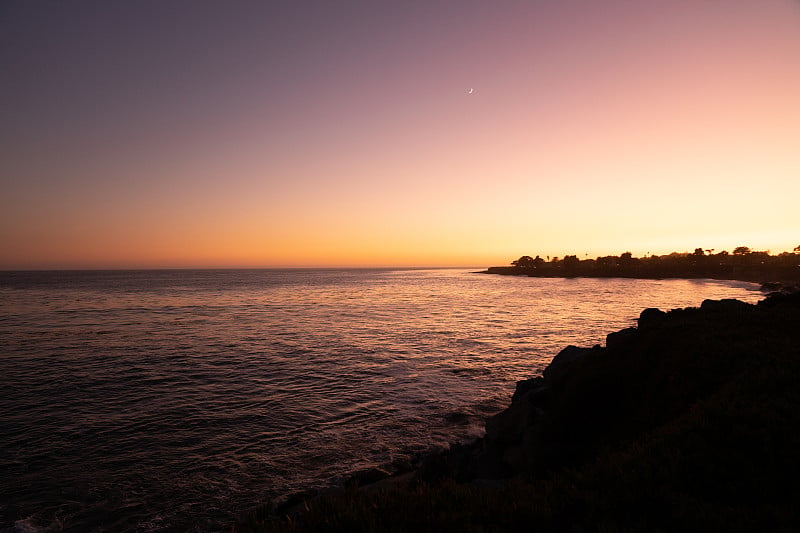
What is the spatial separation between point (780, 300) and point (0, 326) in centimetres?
6984

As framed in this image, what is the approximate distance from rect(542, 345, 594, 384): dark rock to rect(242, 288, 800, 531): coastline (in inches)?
5.1

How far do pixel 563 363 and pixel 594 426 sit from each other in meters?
5.81

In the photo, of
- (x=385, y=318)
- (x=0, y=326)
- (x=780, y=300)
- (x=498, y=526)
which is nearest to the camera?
(x=498, y=526)

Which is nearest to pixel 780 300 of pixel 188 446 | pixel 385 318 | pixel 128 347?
pixel 188 446

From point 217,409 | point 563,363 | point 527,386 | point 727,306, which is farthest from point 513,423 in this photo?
point 727,306

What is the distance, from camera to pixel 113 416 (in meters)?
17.6

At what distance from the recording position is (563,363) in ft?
56.9

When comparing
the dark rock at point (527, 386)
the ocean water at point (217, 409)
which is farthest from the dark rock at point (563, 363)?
the ocean water at point (217, 409)

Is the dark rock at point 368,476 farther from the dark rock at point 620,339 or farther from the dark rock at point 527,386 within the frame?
the dark rock at point 620,339

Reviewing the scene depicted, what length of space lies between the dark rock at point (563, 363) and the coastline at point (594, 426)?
13cm

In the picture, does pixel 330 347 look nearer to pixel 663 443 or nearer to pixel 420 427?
pixel 420 427

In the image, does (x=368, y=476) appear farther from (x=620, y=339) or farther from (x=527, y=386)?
(x=620, y=339)

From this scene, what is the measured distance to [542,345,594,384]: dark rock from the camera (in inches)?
631

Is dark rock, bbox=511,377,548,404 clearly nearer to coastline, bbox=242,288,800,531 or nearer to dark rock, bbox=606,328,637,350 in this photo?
coastline, bbox=242,288,800,531
